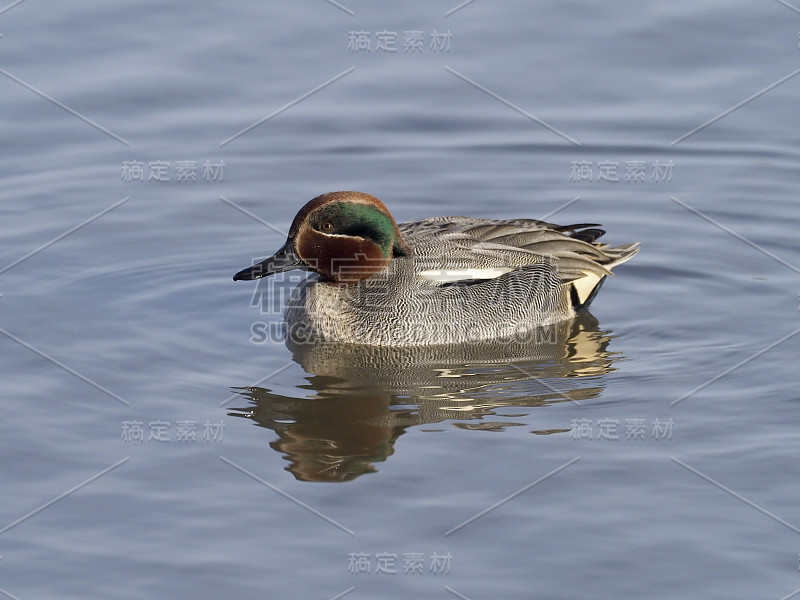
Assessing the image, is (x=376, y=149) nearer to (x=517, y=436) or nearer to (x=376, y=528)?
(x=517, y=436)

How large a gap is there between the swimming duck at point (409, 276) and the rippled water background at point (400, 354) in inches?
14.8

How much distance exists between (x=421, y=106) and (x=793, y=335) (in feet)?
19.2

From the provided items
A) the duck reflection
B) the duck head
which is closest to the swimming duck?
the duck head

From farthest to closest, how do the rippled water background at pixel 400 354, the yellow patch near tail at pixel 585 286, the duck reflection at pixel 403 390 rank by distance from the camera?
the yellow patch near tail at pixel 585 286, the duck reflection at pixel 403 390, the rippled water background at pixel 400 354

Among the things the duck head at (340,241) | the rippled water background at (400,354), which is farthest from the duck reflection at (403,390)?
the duck head at (340,241)

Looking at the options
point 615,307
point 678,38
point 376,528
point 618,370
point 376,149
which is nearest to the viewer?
point 376,528

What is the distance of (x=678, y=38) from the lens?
611 inches

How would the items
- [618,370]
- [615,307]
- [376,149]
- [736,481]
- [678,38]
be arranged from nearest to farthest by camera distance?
[736,481]
[618,370]
[615,307]
[376,149]
[678,38]

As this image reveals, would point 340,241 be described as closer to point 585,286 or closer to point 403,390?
point 403,390

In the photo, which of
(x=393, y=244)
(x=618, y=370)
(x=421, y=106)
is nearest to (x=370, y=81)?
(x=421, y=106)

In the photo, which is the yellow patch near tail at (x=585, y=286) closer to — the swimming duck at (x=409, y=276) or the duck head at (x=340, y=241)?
the swimming duck at (x=409, y=276)

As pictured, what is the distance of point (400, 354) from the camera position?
1077 cm

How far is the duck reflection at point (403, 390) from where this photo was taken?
902 centimetres

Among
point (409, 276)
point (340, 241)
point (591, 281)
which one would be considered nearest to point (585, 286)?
point (591, 281)
